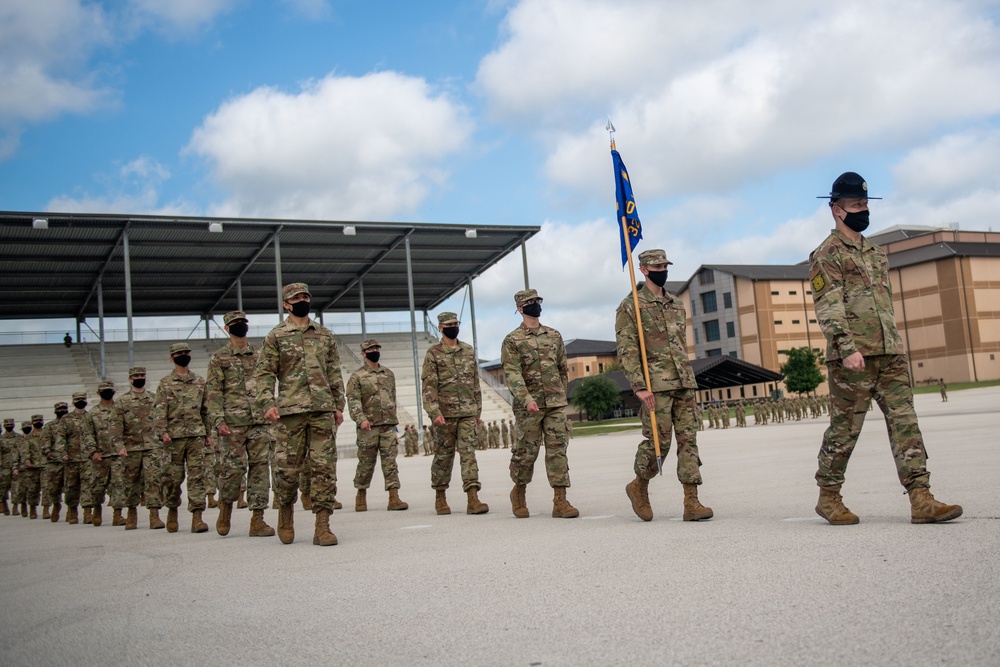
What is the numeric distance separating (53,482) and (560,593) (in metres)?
14.1

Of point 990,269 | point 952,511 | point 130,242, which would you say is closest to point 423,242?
point 130,242

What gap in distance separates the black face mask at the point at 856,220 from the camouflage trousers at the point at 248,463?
19.1 feet

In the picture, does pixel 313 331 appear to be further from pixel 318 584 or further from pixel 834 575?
pixel 834 575

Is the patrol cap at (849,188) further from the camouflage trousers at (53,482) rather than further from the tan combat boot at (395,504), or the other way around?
the camouflage trousers at (53,482)

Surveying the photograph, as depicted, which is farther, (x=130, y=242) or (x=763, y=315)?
(x=763, y=315)

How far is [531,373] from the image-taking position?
8.92 meters

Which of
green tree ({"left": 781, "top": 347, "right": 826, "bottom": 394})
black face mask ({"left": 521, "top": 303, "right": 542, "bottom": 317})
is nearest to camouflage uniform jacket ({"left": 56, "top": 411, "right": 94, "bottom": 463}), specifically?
black face mask ({"left": 521, "top": 303, "right": 542, "bottom": 317})

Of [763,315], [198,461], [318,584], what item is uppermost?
[763,315]

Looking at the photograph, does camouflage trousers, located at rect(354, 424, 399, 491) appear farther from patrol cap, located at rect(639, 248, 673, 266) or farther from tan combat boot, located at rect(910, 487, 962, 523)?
tan combat boot, located at rect(910, 487, 962, 523)

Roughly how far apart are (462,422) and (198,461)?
3.13m

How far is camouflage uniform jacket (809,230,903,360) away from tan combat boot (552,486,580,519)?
300 cm

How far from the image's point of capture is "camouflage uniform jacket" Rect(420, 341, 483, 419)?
33.0 feet

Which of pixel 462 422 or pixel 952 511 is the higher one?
pixel 462 422

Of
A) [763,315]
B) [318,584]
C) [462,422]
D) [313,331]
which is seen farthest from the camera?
[763,315]
